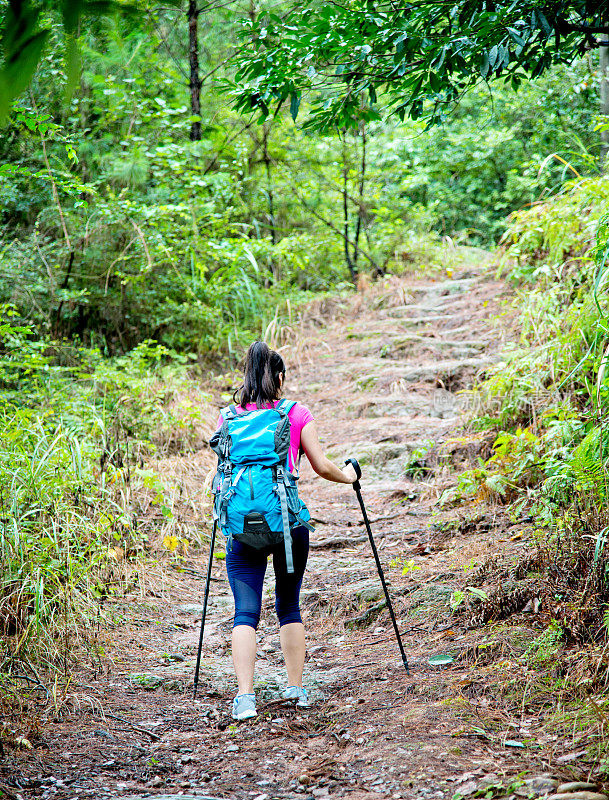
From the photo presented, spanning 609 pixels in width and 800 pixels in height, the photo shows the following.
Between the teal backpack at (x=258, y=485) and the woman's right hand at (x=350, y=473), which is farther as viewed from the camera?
the woman's right hand at (x=350, y=473)

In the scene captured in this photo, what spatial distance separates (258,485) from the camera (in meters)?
3.29

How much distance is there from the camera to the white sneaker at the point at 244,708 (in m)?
3.27

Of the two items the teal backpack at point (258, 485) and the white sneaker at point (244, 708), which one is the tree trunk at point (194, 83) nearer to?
the teal backpack at point (258, 485)

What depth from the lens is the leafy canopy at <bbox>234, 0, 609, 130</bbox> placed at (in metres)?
3.16

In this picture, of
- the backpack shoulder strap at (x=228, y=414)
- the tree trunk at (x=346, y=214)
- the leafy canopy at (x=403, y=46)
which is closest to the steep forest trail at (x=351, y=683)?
the backpack shoulder strap at (x=228, y=414)

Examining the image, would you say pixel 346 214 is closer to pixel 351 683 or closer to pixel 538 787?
pixel 351 683

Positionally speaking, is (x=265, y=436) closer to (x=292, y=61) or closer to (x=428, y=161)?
(x=292, y=61)

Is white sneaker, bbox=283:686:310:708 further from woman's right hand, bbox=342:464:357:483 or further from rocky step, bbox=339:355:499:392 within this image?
rocky step, bbox=339:355:499:392

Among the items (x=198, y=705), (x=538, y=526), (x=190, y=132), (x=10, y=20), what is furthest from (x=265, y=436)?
(x=190, y=132)

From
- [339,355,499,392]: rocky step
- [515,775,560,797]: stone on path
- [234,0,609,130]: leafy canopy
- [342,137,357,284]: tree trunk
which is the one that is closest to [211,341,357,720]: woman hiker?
[515,775,560,797]: stone on path

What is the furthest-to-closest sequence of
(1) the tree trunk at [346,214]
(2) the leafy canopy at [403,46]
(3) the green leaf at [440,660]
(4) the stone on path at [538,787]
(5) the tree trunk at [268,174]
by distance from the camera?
(1) the tree trunk at [346,214] < (5) the tree trunk at [268,174] < (3) the green leaf at [440,660] < (2) the leafy canopy at [403,46] < (4) the stone on path at [538,787]

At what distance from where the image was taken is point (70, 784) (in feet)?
8.96

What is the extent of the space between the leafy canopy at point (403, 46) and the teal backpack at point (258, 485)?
1680 mm

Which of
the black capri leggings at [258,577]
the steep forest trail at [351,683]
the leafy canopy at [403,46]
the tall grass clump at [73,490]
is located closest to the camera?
the steep forest trail at [351,683]
